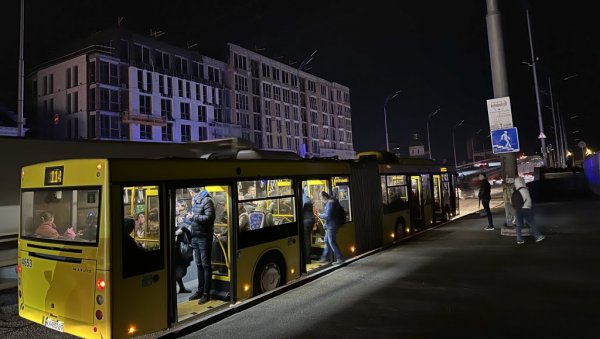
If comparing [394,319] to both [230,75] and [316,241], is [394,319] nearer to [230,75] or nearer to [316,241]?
[316,241]

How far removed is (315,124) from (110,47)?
43.9 metres

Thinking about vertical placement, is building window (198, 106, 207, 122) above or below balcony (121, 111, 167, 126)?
above

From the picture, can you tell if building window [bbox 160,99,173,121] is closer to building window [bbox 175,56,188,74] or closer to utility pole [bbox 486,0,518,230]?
building window [bbox 175,56,188,74]

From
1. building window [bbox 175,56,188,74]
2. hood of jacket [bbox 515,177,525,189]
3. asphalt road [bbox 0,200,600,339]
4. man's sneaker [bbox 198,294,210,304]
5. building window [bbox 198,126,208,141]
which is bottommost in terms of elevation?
asphalt road [bbox 0,200,600,339]

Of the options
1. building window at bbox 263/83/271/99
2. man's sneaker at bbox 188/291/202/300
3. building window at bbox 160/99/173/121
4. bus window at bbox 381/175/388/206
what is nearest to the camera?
man's sneaker at bbox 188/291/202/300

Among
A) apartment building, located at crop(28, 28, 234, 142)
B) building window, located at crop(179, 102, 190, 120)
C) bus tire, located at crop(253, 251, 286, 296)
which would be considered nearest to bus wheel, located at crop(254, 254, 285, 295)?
bus tire, located at crop(253, 251, 286, 296)

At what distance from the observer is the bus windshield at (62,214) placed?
212 inches

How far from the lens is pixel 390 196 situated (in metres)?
12.8

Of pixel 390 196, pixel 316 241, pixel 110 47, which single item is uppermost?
pixel 110 47

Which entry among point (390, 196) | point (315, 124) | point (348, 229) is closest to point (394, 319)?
point (348, 229)

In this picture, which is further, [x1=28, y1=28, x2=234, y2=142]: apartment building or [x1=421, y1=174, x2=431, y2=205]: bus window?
[x1=28, y1=28, x2=234, y2=142]: apartment building

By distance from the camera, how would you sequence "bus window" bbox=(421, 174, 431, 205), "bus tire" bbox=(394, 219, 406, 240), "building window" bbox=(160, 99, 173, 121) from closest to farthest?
"bus tire" bbox=(394, 219, 406, 240)
"bus window" bbox=(421, 174, 431, 205)
"building window" bbox=(160, 99, 173, 121)

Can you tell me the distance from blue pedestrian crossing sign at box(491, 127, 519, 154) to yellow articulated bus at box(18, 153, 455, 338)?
23.0 feet

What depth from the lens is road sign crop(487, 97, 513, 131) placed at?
41.9 ft
